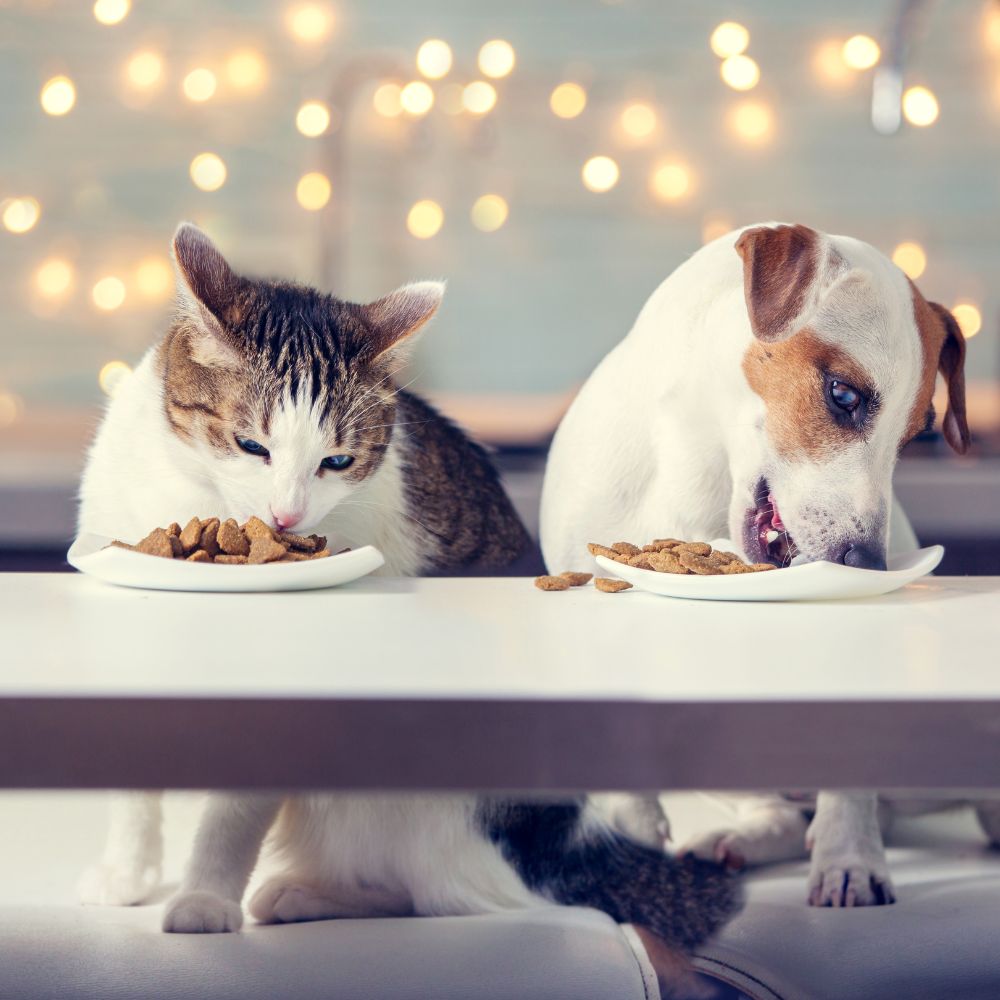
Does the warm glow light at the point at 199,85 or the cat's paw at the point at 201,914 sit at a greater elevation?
the warm glow light at the point at 199,85

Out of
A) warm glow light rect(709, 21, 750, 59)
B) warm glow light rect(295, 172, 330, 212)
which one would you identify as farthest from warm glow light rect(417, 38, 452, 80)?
warm glow light rect(709, 21, 750, 59)

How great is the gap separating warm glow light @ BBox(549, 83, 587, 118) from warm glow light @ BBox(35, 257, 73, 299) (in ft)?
4.71

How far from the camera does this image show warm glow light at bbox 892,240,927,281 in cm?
316

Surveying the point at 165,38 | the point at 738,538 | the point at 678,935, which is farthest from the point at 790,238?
the point at 165,38

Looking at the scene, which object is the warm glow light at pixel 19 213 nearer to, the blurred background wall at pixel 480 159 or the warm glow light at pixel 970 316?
the blurred background wall at pixel 480 159

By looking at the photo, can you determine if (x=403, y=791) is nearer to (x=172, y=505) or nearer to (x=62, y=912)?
Answer: (x=62, y=912)

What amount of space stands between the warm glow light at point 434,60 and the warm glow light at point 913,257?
1342mm

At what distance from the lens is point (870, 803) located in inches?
42.5

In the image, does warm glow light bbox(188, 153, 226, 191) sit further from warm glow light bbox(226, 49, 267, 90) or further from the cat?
the cat

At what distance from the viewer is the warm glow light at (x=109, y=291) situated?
3.21 meters

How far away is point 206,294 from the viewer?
1.15 meters

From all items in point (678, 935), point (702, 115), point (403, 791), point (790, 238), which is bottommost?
point (678, 935)

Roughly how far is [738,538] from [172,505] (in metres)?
0.59

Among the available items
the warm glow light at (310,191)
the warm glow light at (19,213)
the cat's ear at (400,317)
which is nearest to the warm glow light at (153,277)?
the warm glow light at (19,213)
